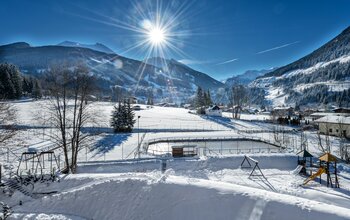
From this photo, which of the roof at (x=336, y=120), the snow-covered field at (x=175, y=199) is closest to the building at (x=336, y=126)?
the roof at (x=336, y=120)

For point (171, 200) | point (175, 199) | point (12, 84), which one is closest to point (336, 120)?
point (175, 199)

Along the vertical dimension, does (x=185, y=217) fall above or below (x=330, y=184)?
above

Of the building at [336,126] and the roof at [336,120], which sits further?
the roof at [336,120]

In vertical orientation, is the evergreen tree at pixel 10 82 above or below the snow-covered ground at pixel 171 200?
above

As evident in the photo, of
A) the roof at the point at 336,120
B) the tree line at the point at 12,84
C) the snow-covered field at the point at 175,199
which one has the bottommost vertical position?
the snow-covered field at the point at 175,199

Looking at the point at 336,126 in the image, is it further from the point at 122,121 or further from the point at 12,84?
the point at 12,84

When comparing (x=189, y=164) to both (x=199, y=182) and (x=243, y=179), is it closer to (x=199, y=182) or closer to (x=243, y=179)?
(x=243, y=179)

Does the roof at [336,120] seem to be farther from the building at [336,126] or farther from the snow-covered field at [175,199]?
the snow-covered field at [175,199]

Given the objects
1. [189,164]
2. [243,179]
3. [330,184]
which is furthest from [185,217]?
[330,184]

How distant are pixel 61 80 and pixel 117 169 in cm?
1064

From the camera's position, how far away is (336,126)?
47.7 meters

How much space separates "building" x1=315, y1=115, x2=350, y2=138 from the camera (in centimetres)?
4562

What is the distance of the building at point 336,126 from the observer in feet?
150

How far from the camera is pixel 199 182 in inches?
504
